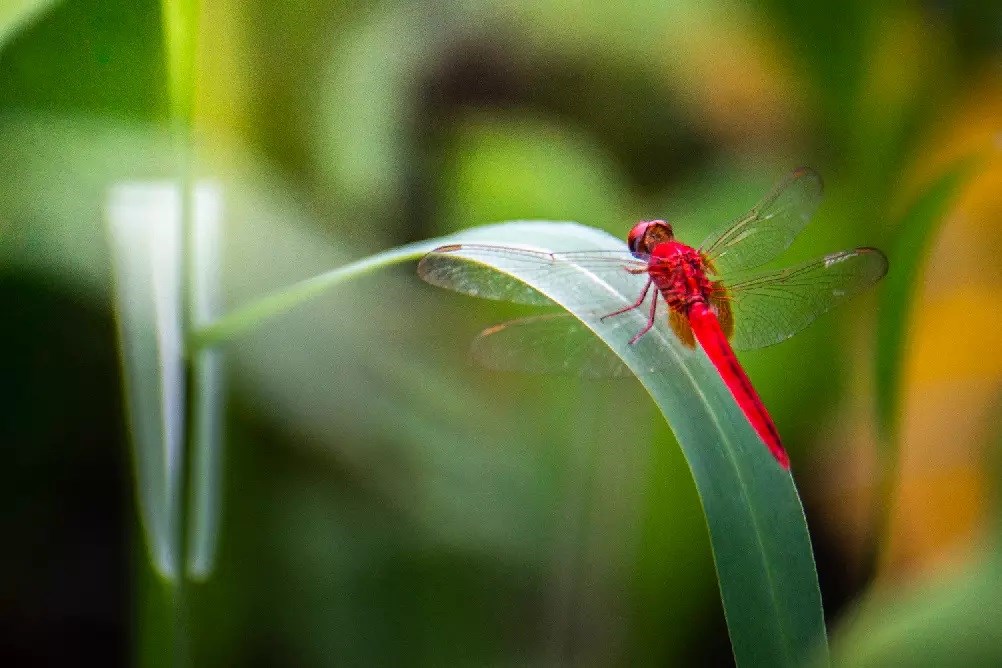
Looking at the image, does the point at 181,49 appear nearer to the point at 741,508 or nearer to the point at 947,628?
the point at 741,508

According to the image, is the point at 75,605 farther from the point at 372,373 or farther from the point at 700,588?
the point at 700,588

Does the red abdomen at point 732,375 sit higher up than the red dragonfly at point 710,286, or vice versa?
the red dragonfly at point 710,286

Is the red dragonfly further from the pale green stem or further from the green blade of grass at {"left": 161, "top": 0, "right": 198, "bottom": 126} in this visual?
the green blade of grass at {"left": 161, "top": 0, "right": 198, "bottom": 126}

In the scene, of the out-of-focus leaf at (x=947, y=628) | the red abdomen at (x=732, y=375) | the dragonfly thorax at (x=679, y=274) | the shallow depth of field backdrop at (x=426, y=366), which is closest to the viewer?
the out-of-focus leaf at (x=947, y=628)

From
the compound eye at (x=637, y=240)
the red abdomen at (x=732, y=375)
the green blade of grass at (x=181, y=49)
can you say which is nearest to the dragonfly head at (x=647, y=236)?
the compound eye at (x=637, y=240)

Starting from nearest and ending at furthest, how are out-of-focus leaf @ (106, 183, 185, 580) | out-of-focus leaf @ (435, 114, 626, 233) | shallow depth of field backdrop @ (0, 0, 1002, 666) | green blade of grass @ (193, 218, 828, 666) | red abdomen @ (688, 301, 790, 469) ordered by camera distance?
green blade of grass @ (193, 218, 828, 666), red abdomen @ (688, 301, 790, 469), out-of-focus leaf @ (106, 183, 185, 580), shallow depth of field backdrop @ (0, 0, 1002, 666), out-of-focus leaf @ (435, 114, 626, 233)

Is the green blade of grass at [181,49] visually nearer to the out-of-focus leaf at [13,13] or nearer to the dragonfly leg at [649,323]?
the out-of-focus leaf at [13,13]

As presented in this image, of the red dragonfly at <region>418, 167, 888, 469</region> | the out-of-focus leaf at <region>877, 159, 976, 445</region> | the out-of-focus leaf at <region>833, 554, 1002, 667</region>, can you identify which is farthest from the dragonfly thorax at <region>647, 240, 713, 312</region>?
the out-of-focus leaf at <region>833, 554, 1002, 667</region>
